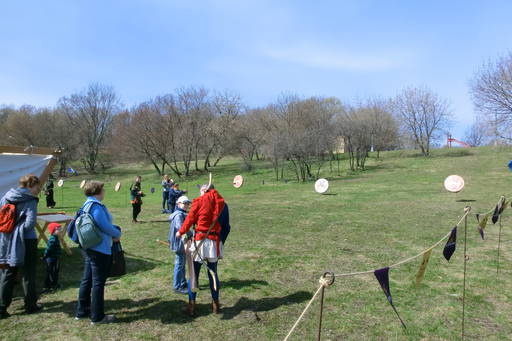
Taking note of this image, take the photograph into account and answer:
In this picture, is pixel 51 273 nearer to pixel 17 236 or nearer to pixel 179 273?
pixel 17 236

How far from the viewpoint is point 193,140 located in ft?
134

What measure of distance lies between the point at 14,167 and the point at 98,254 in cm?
360

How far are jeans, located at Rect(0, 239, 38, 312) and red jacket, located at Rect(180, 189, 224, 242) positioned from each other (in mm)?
2172

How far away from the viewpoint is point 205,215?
4977 millimetres

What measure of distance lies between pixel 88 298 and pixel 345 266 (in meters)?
5.13

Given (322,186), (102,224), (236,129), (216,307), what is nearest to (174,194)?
(216,307)

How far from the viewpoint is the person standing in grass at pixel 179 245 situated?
5.73 meters

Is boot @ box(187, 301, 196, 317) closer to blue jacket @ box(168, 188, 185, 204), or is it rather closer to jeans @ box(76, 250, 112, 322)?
jeans @ box(76, 250, 112, 322)

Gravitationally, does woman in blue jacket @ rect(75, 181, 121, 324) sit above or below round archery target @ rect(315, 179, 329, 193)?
above

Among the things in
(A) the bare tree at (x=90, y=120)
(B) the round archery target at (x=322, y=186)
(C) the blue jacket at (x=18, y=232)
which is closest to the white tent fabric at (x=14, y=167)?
(C) the blue jacket at (x=18, y=232)

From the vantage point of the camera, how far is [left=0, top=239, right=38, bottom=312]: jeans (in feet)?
15.7

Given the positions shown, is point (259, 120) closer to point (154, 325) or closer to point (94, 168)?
point (94, 168)

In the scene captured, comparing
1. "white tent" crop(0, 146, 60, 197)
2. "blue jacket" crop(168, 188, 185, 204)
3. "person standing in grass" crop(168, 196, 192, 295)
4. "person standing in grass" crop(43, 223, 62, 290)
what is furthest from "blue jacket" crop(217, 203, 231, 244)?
"blue jacket" crop(168, 188, 185, 204)

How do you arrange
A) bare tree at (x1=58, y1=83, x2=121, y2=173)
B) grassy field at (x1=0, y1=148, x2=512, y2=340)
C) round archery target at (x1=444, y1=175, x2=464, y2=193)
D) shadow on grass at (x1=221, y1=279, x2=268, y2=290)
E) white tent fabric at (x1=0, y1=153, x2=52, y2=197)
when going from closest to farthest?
grassy field at (x1=0, y1=148, x2=512, y2=340) < shadow on grass at (x1=221, y1=279, x2=268, y2=290) < white tent fabric at (x1=0, y1=153, x2=52, y2=197) < round archery target at (x1=444, y1=175, x2=464, y2=193) < bare tree at (x1=58, y1=83, x2=121, y2=173)
